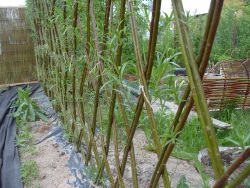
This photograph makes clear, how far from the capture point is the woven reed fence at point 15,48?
671cm

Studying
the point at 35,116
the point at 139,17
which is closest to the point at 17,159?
the point at 35,116

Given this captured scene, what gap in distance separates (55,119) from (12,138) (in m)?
0.69

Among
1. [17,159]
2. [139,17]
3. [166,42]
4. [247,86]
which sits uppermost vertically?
[139,17]

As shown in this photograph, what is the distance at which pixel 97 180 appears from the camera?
1931mm

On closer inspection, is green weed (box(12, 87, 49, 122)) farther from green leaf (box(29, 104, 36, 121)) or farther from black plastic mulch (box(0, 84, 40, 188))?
black plastic mulch (box(0, 84, 40, 188))

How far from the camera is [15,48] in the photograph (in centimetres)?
685

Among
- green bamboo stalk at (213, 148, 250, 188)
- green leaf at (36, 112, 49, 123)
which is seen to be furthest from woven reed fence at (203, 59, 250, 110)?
green bamboo stalk at (213, 148, 250, 188)

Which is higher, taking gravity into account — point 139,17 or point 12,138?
point 139,17

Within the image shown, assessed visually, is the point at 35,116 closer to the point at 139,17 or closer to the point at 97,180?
the point at 97,180

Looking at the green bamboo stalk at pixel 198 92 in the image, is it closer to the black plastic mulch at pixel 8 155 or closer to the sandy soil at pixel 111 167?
the sandy soil at pixel 111 167

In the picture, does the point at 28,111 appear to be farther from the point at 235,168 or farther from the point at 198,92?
the point at 235,168

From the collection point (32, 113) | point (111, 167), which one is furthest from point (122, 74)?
point (32, 113)

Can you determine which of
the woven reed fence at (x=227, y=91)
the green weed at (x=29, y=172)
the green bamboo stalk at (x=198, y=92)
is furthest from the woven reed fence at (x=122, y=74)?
the woven reed fence at (x=227, y=91)

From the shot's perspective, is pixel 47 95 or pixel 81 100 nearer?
pixel 81 100
